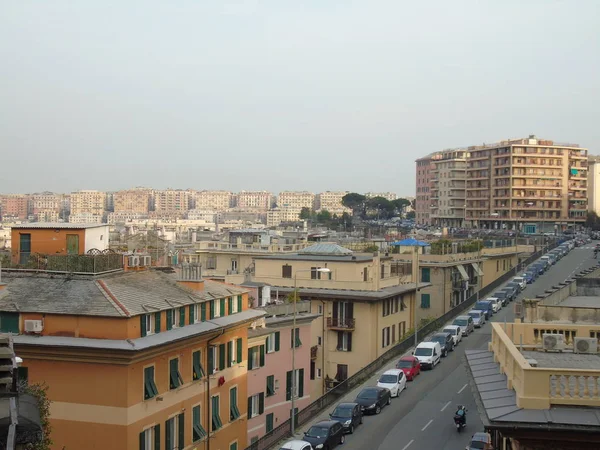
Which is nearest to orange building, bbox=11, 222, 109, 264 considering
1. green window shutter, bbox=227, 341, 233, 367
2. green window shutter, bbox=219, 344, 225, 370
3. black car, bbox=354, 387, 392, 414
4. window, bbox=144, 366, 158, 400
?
green window shutter, bbox=219, 344, 225, 370

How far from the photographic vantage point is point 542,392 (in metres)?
9.20

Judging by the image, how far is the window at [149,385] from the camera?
21.7 m

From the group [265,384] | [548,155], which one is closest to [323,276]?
[265,384]

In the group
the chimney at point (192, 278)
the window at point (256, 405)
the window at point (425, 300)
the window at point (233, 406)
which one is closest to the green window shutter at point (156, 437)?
the window at point (233, 406)

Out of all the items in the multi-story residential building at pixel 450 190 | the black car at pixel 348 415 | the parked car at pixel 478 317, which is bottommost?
the black car at pixel 348 415

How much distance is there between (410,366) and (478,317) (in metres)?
13.0

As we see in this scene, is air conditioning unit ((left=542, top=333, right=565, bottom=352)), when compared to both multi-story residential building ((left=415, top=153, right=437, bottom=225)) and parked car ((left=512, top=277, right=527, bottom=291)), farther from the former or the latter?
multi-story residential building ((left=415, top=153, right=437, bottom=225))

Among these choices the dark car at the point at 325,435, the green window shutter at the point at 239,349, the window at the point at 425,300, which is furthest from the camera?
the window at the point at 425,300

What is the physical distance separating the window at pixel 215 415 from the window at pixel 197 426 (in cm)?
80

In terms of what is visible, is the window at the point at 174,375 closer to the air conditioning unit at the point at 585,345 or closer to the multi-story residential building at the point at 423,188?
the air conditioning unit at the point at 585,345

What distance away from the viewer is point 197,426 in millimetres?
24734

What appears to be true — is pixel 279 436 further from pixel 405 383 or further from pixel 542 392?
pixel 542 392

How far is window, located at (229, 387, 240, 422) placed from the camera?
27347mm

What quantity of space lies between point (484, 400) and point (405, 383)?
22.1 meters
